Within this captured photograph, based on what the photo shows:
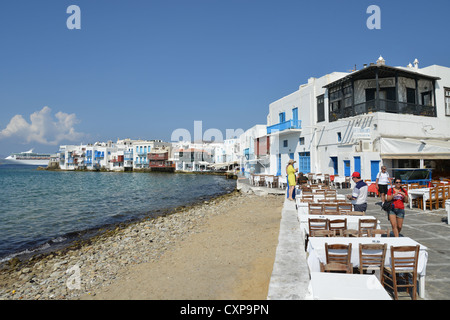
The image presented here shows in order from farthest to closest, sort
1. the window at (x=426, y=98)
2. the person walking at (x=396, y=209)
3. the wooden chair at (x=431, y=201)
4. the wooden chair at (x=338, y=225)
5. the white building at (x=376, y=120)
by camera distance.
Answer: the window at (x=426, y=98)
the white building at (x=376, y=120)
the wooden chair at (x=431, y=201)
the person walking at (x=396, y=209)
the wooden chair at (x=338, y=225)

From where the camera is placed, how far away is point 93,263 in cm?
836

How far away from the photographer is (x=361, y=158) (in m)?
16.2

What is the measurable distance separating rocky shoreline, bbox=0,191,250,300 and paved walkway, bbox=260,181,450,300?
4260mm

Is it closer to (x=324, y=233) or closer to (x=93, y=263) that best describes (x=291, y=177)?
(x=324, y=233)

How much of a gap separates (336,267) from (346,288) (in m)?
1.05

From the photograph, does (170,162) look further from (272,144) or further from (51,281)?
(51,281)

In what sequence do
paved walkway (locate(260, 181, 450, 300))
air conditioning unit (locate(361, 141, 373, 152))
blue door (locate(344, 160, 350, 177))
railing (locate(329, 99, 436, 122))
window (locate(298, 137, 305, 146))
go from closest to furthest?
paved walkway (locate(260, 181, 450, 300)), air conditioning unit (locate(361, 141, 373, 152)), railing (locate(329, 99, 436, 122)), blue door (locate(344, 160, 350, 177)), window (locate(298, 137, 305, 146))

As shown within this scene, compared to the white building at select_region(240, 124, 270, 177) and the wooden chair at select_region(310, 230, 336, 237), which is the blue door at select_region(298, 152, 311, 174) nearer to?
the white building at select_region(240, 124, 270, 177)

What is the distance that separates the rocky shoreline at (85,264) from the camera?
6.58m

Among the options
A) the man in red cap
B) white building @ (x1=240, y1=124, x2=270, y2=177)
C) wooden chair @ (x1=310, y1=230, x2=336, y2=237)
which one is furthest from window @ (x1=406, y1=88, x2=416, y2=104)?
wooden chair @ (x1=310, y1=230, x2=336, y2=237)

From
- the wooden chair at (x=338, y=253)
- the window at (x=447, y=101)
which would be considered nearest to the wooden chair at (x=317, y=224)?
the wooden chair at (x=338, y=253)

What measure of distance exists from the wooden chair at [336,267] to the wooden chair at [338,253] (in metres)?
0.06

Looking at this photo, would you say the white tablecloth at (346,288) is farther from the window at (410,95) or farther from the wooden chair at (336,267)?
the window at (410,95)

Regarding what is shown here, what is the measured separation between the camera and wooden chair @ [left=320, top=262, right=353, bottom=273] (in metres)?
3.76
